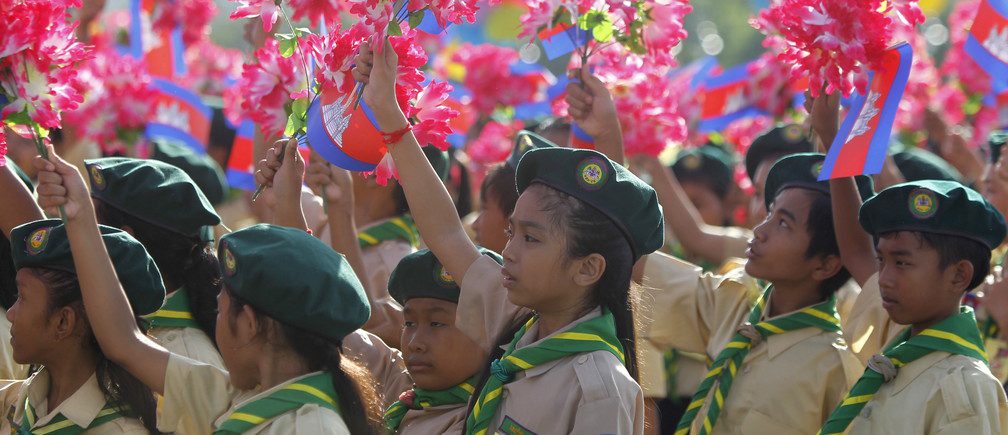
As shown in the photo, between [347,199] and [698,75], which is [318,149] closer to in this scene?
[347,199]

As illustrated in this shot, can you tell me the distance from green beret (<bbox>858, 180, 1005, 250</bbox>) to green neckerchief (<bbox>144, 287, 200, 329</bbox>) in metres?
2.31

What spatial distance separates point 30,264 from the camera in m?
3.51

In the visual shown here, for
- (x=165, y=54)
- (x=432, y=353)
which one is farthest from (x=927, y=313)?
(x=165, y=54)

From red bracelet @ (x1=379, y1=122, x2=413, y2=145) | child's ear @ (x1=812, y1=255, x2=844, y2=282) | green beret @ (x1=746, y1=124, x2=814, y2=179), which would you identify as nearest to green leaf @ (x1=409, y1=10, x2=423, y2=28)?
red bracelet @ (x1=379, y1=122, x2=413, y2=145)

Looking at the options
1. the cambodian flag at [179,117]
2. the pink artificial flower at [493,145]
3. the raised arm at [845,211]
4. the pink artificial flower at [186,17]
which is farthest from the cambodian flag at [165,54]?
the raised arm at [845,211]

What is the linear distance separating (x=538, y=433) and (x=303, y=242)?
2.65 ft

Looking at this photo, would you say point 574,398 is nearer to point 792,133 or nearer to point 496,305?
point 496,305

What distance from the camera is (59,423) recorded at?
133 inches

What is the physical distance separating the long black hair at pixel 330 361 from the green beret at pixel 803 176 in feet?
6.62

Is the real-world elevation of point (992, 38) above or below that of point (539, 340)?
above

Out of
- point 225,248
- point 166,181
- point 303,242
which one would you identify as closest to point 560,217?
point 303,242

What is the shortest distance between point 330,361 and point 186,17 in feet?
24.4

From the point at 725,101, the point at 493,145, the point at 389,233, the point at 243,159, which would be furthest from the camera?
the point at 725,101

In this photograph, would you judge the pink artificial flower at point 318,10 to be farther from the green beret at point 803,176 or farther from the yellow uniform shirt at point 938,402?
the yellow uniform shirt at point 938,402
